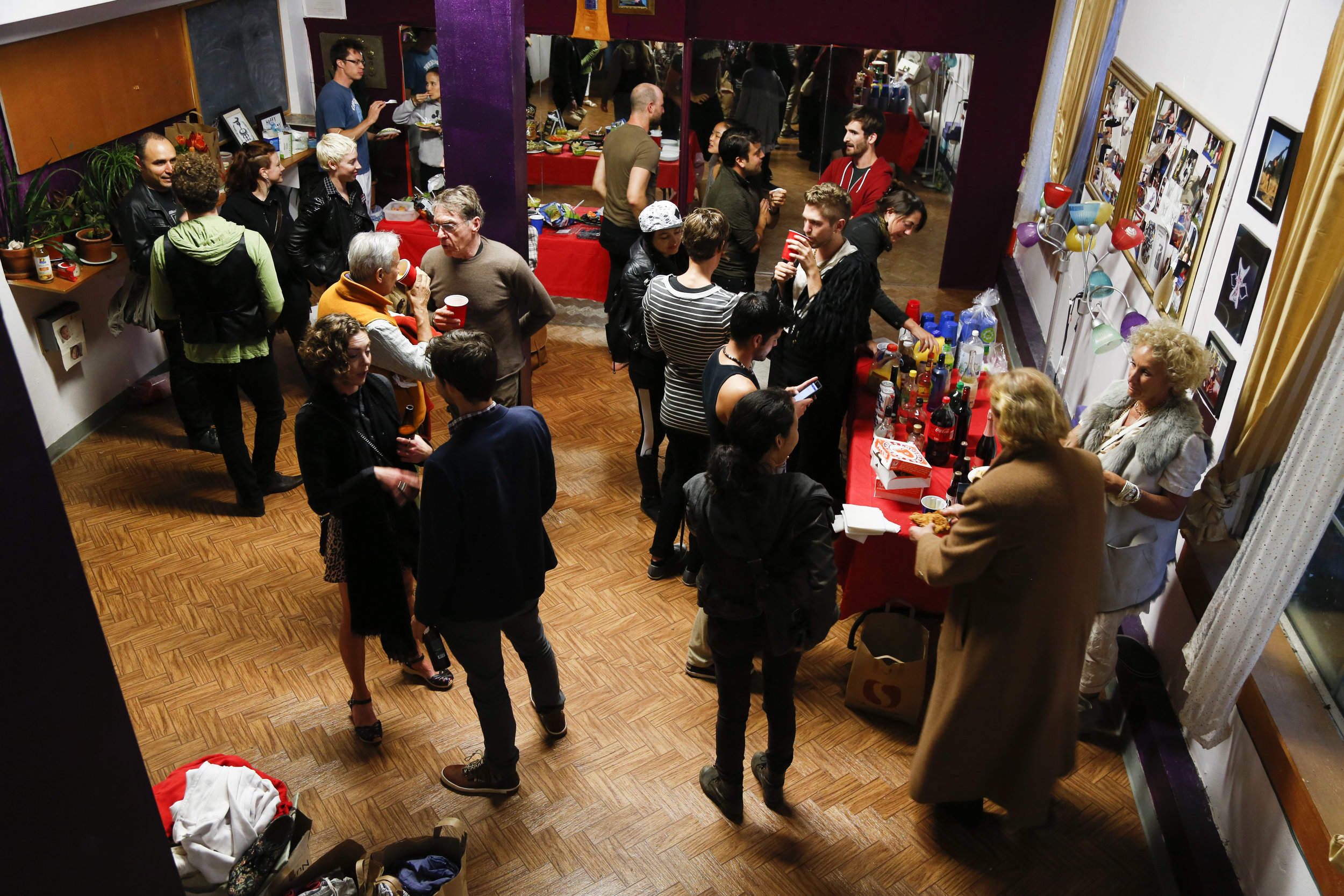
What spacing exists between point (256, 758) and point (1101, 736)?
318 centimetres

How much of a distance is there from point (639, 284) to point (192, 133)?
356 cm

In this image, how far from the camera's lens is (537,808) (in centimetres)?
338

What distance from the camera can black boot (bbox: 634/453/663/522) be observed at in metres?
4.93

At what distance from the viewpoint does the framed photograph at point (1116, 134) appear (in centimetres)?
510

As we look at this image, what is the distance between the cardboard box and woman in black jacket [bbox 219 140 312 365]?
10.6 ft

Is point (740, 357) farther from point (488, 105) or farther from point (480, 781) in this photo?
point (488, 105)

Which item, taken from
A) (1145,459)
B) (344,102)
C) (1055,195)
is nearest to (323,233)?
(344,102)

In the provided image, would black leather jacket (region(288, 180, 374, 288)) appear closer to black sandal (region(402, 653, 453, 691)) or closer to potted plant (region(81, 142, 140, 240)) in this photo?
potted plant (region(81, 142, 140, 240))

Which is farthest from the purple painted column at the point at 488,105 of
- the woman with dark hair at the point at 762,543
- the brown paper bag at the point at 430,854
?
the brown paper bag at the point at 430,854

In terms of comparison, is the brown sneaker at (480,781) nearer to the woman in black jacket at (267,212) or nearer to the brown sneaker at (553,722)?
the brown sneaker at (553,722)

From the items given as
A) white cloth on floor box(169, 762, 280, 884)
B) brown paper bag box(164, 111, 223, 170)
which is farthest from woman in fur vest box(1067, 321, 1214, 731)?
brown paper bag box(164, 111, 223, 170)

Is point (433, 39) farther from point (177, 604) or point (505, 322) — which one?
point (177, 604)

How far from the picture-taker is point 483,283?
4.24 m

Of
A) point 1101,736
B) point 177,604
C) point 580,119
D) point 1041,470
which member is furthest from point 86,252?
point 1101,736
